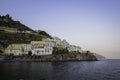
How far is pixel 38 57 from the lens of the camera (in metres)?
161

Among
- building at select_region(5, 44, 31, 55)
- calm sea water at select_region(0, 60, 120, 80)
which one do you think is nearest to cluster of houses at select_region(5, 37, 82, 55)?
building at select_region(5, 44, 31, 55)

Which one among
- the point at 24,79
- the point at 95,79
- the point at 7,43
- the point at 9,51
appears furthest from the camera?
the point at 7,43

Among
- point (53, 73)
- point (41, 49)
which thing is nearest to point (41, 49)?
point (41, 49)

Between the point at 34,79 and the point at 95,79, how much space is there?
729 inches

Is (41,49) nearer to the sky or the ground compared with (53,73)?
nearer to the sky

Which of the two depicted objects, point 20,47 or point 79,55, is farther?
point 79,55

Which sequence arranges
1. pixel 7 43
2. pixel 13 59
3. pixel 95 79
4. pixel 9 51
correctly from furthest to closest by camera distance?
1. pixel 7 43
2. pixel 9 51
3. pixel 13 59
4. pixel 95 79

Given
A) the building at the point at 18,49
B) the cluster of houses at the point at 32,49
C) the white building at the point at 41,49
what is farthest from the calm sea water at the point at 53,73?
the building at the point at 18,49

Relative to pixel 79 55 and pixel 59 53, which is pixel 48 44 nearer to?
pixel 59 53

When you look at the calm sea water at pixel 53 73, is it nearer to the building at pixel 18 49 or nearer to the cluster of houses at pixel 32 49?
the cluster of houses at pixel 32 49

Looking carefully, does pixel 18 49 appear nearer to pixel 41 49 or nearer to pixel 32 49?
pixel 32 49

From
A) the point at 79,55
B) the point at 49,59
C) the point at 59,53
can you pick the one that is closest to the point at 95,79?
the point at 49,59

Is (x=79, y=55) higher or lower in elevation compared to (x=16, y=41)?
lower

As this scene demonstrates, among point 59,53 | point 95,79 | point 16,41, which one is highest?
point 16,41
